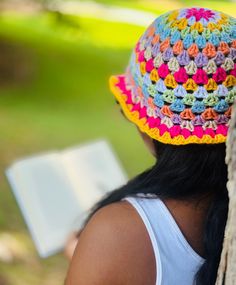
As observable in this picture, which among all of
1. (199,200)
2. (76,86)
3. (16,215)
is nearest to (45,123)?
(76,86)

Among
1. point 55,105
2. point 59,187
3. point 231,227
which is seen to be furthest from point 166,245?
point 55,105

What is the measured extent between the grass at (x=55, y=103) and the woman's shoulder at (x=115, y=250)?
117cm

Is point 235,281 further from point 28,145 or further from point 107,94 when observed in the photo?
point 107,94

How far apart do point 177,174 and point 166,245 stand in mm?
119

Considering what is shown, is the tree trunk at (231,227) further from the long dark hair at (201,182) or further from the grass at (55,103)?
the grass at (55,103)

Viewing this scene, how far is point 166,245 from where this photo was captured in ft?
2.99

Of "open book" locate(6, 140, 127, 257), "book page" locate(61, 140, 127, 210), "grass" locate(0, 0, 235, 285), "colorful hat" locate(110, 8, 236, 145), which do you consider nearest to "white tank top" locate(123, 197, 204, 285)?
"colorful hat" locate(110, 8, 236, 145)

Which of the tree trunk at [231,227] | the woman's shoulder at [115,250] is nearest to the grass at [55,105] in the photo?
the woman's shoulder at [115,250]

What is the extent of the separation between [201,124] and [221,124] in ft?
0.11

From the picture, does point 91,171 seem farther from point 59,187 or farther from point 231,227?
point 231,227

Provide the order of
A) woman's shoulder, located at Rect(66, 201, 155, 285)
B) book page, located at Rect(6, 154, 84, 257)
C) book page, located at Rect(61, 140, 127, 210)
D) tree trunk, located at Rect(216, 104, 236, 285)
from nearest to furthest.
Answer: tree trunk, located at Rect(216, 104, 236, 285) < woman's shoulder, located at Rect(66, 201, 155, 285) < book page, located at Rect(6, 154, 84, 257) < book page, located at Rect(61, 140, 127, 210)

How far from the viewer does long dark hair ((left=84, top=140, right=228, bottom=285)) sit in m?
0.93

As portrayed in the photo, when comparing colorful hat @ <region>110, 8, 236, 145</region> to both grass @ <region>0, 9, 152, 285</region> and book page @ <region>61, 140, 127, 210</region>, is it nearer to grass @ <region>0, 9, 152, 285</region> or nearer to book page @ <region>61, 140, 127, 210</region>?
book page @ <region>61, 140, 127, 210</region>

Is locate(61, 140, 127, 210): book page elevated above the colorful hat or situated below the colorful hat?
below
